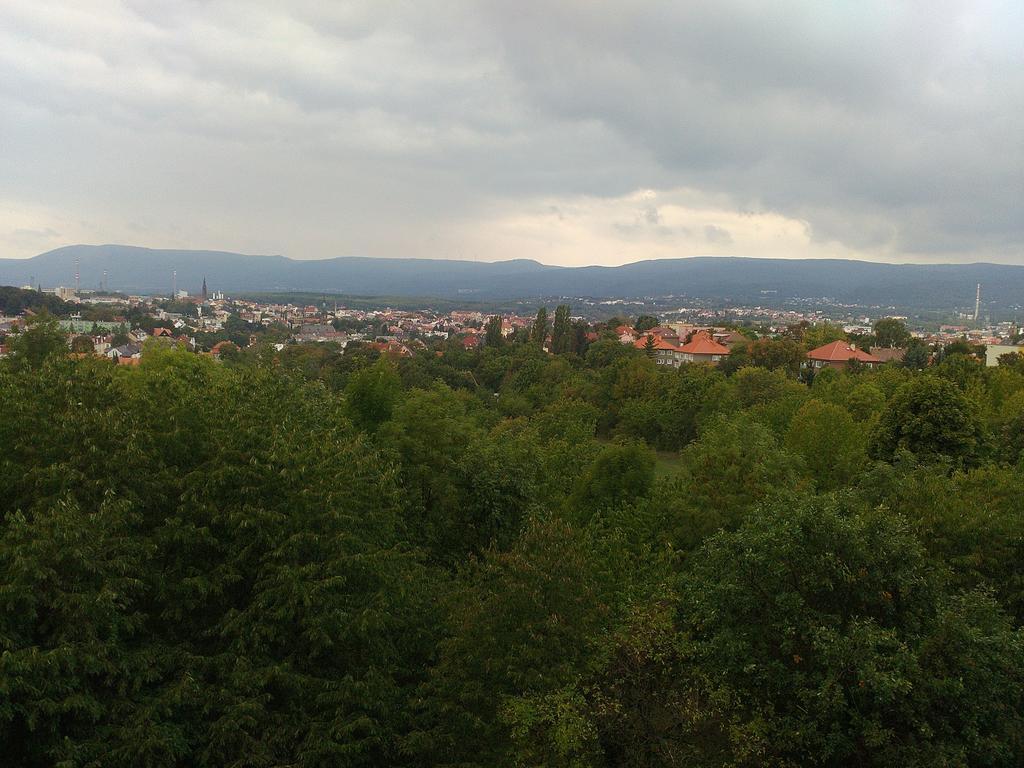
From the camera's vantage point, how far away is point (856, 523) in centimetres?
1036

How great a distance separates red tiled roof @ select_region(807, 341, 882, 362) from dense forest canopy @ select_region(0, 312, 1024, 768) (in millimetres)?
52394

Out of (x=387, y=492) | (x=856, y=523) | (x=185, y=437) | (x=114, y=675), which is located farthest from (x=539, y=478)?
(x=114, y=675)

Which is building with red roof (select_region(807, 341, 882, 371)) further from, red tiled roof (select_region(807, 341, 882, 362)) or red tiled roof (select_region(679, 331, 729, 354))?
red tiled roof (select_region(679, 331, 729, 354))

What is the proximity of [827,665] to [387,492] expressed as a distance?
28.7 ft

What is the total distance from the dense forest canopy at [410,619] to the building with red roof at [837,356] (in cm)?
5178

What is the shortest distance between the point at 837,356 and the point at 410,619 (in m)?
61.8

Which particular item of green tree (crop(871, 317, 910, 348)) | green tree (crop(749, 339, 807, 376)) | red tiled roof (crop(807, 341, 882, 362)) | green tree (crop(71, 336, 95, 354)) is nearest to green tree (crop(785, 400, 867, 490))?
green tree (crop(71, 336, 95, 354))

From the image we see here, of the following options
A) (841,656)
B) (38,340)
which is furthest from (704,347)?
(841,656)

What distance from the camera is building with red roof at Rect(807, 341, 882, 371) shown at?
2539 inches

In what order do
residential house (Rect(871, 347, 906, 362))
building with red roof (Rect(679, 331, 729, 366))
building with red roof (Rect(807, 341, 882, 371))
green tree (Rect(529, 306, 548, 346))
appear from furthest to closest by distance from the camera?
green tree (Rect(529, 306, 548, 346))
building with red roof (Rect(679, 331, 729, 366))
residential house (Rect(871, 347, 906, 362))
building with red roof (Rect(807, 341, 882, 371))

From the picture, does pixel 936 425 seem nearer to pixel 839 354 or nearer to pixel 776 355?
pixel 776 355

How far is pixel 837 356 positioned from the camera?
65312 mm

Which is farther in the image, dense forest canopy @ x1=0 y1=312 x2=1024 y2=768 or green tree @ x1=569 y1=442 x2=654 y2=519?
green tree @ x1=569 y1=442 x2=654 y2=519

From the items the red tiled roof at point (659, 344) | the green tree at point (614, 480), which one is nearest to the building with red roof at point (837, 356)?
the red tiled roof at point (659, 344)
